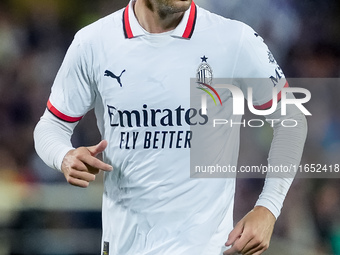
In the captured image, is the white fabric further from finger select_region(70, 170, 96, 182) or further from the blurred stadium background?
the blurred stadium background

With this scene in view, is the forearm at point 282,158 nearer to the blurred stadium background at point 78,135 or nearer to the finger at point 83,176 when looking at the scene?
the finger at point 83,176

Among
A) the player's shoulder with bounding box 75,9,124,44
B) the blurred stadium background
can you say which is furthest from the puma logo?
the blurred stadium background

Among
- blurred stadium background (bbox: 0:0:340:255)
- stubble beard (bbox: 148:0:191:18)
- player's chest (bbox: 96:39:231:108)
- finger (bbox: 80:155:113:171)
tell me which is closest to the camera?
finger (bbox: 80:155:113:171)

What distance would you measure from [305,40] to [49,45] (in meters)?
1.41

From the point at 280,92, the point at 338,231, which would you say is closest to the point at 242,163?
the point at 338,231

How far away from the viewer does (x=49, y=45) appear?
324cm

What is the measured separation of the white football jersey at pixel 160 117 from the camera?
1907 millimetres

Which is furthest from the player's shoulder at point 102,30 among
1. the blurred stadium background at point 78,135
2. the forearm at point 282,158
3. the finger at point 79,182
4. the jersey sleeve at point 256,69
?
the blurred stadium background at point 78,135

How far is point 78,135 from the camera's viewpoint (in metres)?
3.21

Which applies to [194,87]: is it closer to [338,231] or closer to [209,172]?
[209,172]

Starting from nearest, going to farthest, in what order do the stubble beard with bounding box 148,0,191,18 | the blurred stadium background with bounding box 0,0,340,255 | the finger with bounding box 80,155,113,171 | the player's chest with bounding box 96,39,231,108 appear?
the finger with bounding box 80,155,113,171 → the stubble beard with bounding box 148,0,191,18 → the player's chest with bounding box 96,39,231,108 → the blurred stadium background with bounding box 0,0,340,255

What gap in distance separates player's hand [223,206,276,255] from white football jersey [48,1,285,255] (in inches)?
6.2

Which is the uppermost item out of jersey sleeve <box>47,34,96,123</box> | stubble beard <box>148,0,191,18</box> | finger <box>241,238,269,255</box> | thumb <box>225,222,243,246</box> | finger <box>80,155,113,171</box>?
stubble beard <box>148,0,191,18</box>

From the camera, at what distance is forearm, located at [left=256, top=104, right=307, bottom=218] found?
1.90m
